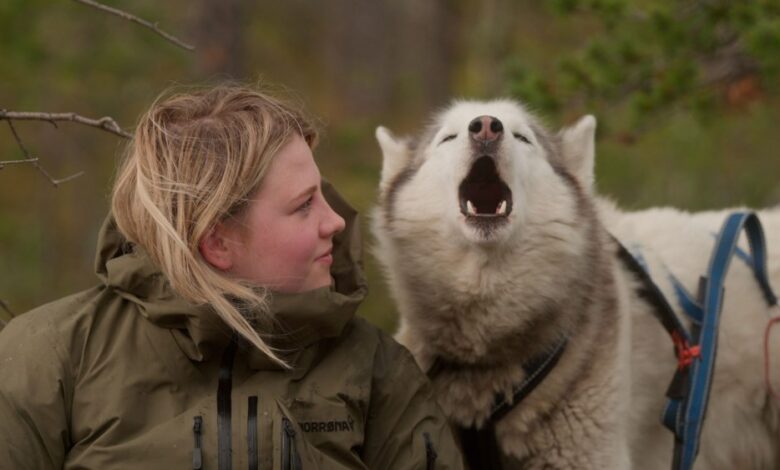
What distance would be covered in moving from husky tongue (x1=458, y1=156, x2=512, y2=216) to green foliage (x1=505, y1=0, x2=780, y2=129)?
7.53 feet

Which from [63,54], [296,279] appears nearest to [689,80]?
[296,279]

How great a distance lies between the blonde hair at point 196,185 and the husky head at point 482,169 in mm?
832

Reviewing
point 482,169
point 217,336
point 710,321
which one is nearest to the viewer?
point 217,336

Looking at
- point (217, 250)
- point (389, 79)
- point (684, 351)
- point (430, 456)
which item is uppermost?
point (389, 79)

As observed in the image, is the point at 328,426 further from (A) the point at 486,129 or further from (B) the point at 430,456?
(A) the point at 486,129

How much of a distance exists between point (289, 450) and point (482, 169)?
1447 mm

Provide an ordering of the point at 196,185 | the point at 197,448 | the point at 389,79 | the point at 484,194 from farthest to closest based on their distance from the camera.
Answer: the point at 389,79, the point at 484,194, the point at 196,185, the point at 197,448

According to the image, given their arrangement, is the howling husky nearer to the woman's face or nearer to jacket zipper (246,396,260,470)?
the woman's face

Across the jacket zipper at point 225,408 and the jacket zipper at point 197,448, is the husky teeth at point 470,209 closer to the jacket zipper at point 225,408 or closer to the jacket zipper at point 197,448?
the jacket zipper at point 225,408

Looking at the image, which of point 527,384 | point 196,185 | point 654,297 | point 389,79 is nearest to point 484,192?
point 527,384

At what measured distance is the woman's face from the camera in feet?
11.0

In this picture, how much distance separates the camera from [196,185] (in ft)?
10.7

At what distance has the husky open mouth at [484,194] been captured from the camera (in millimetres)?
3990

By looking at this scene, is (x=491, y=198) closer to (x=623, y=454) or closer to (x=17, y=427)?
A: (x=623, y=454)
